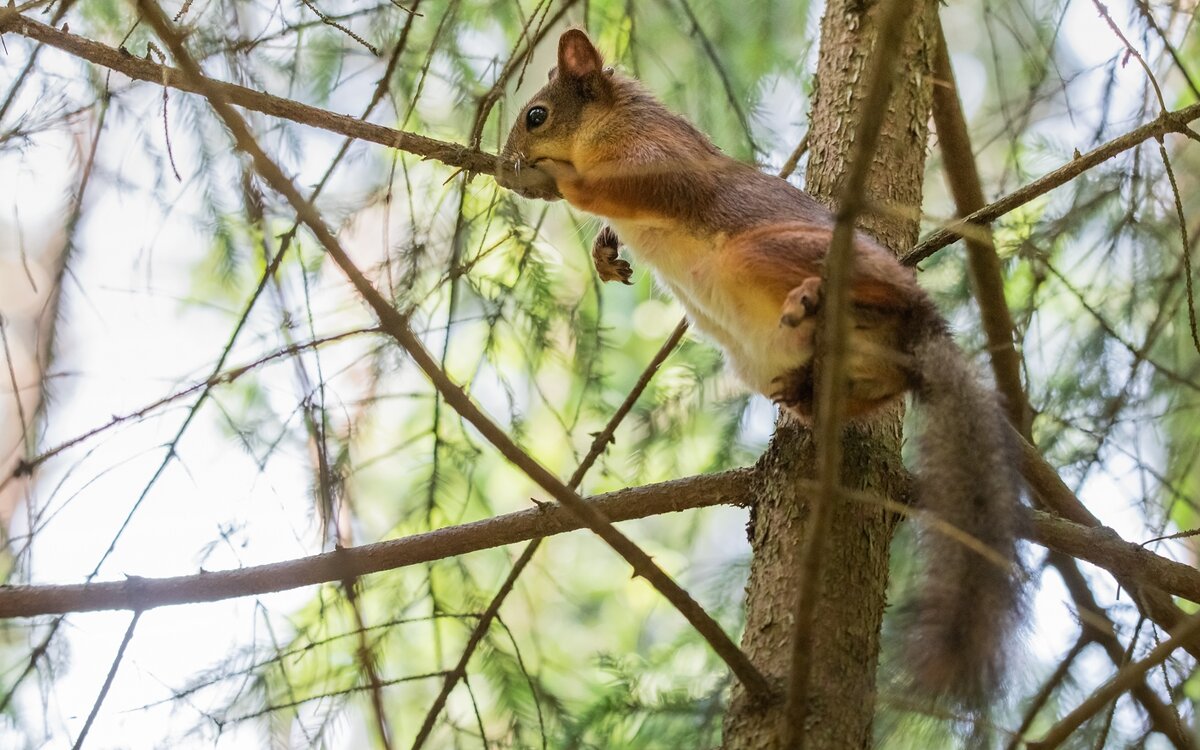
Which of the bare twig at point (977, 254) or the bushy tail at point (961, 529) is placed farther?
the bare twig at point (977, 254)

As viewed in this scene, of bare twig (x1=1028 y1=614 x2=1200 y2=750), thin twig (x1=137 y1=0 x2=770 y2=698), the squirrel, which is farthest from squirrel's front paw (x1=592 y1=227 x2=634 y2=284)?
Result: bare twig (x1=1028 y1=614 x2=1200 y2=750)

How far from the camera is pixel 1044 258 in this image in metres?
2.03

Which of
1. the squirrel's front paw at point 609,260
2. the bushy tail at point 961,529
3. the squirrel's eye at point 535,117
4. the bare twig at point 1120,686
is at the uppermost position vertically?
the squirrel's eye at point 535,117

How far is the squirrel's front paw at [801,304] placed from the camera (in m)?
1.96

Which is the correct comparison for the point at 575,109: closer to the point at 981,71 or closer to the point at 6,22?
the point at 6,22

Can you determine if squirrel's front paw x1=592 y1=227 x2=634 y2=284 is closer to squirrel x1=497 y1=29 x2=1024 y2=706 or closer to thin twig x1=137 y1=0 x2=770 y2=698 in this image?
squirrel x1=497 y1=29 x2=1024 y2=706

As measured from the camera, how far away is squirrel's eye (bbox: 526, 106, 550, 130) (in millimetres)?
2814

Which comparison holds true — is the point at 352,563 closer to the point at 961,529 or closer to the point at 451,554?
the point at 451,554

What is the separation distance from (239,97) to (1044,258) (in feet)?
4.62

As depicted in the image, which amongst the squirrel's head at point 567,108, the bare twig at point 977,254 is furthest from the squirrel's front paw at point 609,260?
the bare twig at point 977,254

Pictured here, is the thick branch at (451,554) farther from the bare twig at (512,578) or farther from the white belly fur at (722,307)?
the white belly fur at (722,307)

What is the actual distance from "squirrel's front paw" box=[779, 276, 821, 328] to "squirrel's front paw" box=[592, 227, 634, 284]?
696 mm

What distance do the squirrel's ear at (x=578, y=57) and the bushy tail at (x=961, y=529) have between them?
1194mm

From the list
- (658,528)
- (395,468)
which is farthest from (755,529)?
(658,528)
